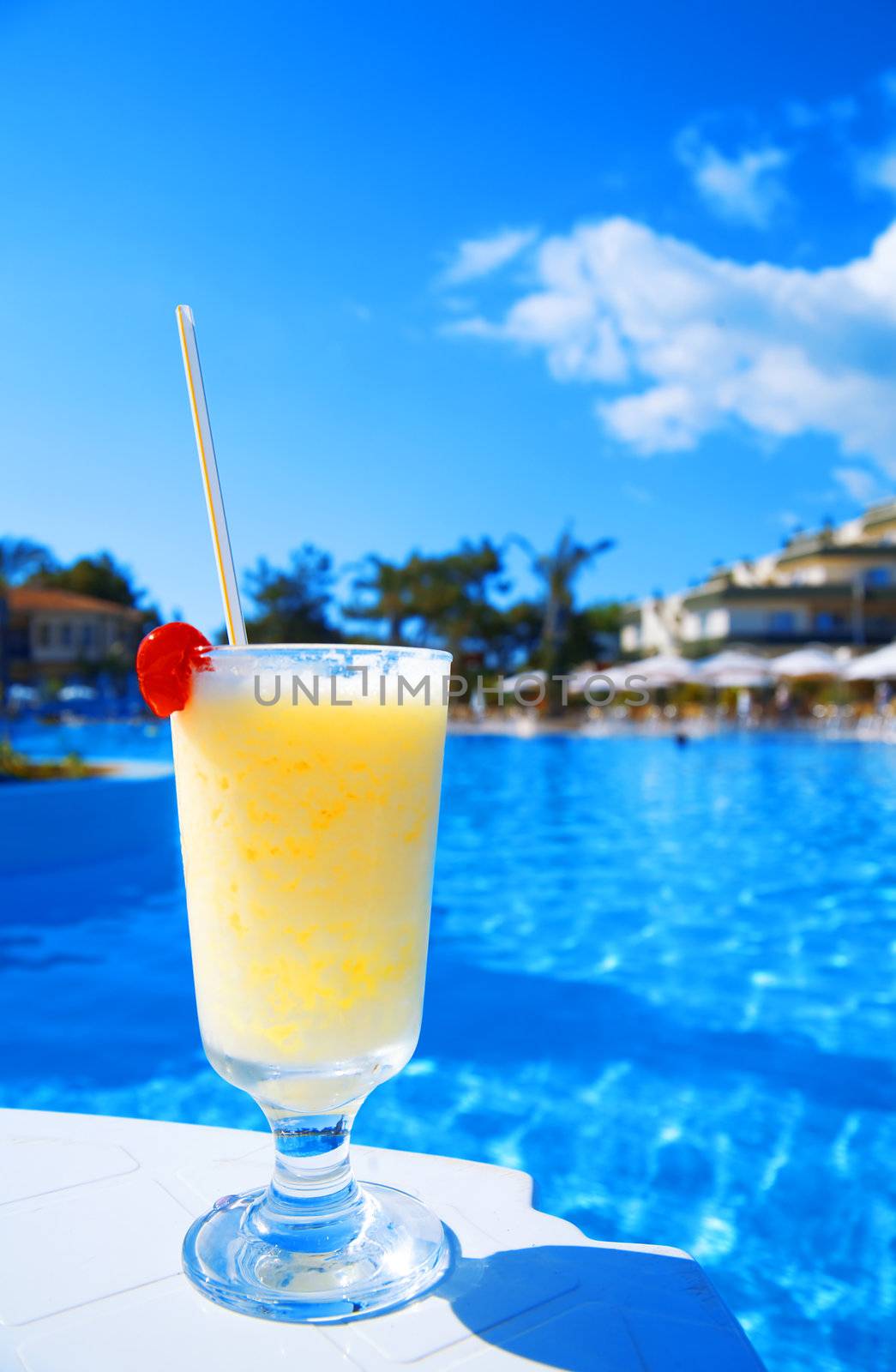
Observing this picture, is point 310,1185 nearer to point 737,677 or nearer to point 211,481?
point 211,481

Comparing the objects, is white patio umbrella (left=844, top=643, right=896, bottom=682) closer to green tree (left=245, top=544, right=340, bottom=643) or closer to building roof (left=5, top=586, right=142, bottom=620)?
green tree (left=245, top=544, right=340, bottom=643)

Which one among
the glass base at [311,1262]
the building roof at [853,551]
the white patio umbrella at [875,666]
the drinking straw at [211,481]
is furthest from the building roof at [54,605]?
the glass base at [311,1262]

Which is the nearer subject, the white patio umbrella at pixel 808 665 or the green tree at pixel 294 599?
the white patio umbrella at pixel 808 665

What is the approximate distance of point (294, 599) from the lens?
4572 cm

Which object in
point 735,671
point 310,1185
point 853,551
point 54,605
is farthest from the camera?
point 54,605

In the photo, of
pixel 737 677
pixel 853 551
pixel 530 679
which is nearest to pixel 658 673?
pixel 737 677

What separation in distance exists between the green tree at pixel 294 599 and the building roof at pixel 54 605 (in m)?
8.61

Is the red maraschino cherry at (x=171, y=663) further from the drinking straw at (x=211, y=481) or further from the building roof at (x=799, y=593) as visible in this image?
the building roof at (x=799, y=593)

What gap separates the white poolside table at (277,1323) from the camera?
3.70 feet

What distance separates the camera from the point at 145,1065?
4332 mm

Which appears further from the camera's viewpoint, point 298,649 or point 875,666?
point 875,666

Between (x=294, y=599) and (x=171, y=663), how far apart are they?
45.2 m

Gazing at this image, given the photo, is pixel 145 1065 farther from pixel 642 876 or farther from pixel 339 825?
pixel 642 876

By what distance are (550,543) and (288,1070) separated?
35.0 meters
